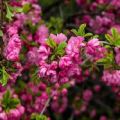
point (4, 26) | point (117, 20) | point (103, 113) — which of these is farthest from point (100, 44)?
point (103, 113)

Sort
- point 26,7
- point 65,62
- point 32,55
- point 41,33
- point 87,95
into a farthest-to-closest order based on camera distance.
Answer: point 87,95
point 41,33
point 26,7
point 32,55
point 65,62

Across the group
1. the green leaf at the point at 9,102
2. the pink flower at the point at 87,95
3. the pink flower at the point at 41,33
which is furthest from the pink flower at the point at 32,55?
the pink flower at the point at 87,95

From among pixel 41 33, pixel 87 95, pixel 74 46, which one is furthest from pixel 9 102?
pixel 87 95

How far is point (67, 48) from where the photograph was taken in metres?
2.96

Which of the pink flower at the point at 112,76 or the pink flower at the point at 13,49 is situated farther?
the pink flower at the point at 112,76

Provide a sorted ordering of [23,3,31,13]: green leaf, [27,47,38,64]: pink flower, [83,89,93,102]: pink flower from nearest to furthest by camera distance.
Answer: [27,47,38,64]: pink flower
[23,3,31,13]: green leaf
[83,89,93,102]: pink flower

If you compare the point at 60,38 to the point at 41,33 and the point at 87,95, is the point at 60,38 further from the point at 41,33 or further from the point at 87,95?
the point at 87,95

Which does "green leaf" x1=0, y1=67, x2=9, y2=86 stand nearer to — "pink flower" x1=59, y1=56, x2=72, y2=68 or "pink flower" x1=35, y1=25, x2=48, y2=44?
"pink flower" x1=59, y1=56, x2=72, y2=68

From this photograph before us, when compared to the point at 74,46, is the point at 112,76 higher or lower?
lower

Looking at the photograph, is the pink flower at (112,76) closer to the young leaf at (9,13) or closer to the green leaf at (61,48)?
the green leaf at (61,48)

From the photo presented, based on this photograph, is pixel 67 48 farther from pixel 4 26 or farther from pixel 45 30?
pixel 45 30

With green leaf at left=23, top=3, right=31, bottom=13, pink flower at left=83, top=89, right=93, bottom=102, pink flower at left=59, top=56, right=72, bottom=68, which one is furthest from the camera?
pink flower at left=83, top=89, right=93, bottom=102

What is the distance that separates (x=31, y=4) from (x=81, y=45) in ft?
4.07

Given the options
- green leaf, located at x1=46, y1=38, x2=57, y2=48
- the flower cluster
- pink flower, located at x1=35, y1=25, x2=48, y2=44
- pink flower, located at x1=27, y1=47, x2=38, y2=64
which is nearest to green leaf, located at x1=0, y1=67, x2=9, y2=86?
the flower cluster
